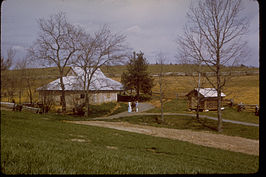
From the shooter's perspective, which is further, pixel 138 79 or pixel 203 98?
pixel 203 98

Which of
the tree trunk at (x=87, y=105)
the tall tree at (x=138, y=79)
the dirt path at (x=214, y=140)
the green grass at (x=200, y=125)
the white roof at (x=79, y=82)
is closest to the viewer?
the tall tree at (x=138, y=79)

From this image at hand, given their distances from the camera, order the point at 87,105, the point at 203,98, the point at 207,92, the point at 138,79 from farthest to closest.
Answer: the point at 87,105, the point at 207,92, the point at 203,98, the point at 138,79

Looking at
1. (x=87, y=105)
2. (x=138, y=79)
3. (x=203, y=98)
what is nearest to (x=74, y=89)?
(x=87, y=105)

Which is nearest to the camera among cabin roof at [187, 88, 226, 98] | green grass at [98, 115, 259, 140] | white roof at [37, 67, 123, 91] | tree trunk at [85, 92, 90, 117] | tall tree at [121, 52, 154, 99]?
tall tree at [121, 52, 154, 99]

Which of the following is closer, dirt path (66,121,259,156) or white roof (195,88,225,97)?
white roof (195,88,225,97)

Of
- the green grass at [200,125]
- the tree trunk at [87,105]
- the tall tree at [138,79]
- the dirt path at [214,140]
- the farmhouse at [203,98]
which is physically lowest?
the dirt path at [214,140]

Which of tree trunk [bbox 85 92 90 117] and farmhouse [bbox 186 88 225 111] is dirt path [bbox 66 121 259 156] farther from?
tree trunk [bbox 85 92 90 117]

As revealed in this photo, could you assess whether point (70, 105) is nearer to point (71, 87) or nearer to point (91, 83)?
point (71, 87)

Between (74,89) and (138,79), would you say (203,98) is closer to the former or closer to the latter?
(138,79)

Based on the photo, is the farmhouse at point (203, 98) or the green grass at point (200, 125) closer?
the farmhouse at point (203, 98)

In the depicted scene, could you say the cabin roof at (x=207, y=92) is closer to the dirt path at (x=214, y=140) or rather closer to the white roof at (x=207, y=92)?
the white roof at (x=207, y=92)

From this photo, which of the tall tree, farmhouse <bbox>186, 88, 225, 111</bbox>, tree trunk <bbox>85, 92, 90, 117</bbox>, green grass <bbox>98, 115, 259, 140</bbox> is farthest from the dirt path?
tree trunk <bbox>85, 92, 90, 117</bbox>

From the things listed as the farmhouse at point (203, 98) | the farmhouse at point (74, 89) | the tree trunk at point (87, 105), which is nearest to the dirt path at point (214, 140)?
the farmhouse at point (203, 98)
